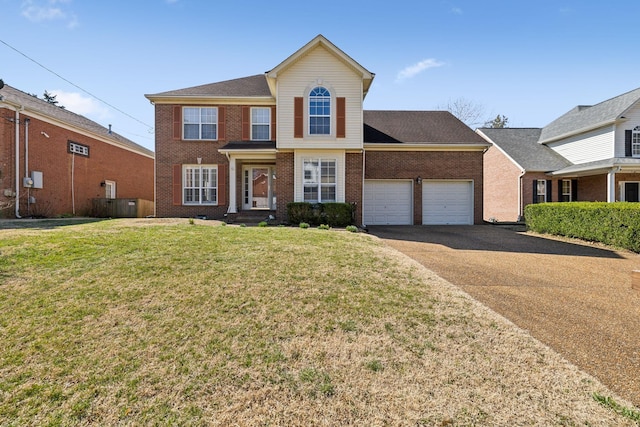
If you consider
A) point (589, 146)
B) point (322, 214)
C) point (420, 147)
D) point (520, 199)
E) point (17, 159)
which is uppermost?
point (589, 146)

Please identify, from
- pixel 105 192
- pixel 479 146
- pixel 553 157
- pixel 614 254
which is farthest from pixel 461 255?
pixel 105 192

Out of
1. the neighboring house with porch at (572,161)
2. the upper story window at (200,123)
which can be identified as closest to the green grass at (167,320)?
the upper story window at (200,123)

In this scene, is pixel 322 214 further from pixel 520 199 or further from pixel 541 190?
pixel 541 190

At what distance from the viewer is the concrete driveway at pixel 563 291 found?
11.5ft

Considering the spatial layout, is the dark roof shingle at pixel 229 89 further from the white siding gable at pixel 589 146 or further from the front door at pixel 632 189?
the front door at pixel 632 189

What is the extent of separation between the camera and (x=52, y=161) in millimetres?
16281

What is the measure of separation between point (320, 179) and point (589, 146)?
642 inches

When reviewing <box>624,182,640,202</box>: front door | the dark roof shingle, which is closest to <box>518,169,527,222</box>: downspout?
<box>624,182,640,202</box>: front door

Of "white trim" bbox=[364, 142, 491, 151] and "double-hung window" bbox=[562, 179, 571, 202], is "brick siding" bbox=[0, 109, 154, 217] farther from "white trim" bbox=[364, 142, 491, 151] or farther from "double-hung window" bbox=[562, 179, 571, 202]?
"double-hung window" bbox=[562, 179, 571, 202]

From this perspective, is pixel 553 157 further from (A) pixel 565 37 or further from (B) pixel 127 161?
(B) pixel 127 161

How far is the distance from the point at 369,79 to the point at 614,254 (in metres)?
10.3

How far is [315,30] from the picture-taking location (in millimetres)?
13344

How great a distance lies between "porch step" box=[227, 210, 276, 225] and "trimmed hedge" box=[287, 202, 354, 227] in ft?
3.40

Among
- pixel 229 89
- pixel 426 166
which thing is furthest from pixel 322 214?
pixel 229 89
